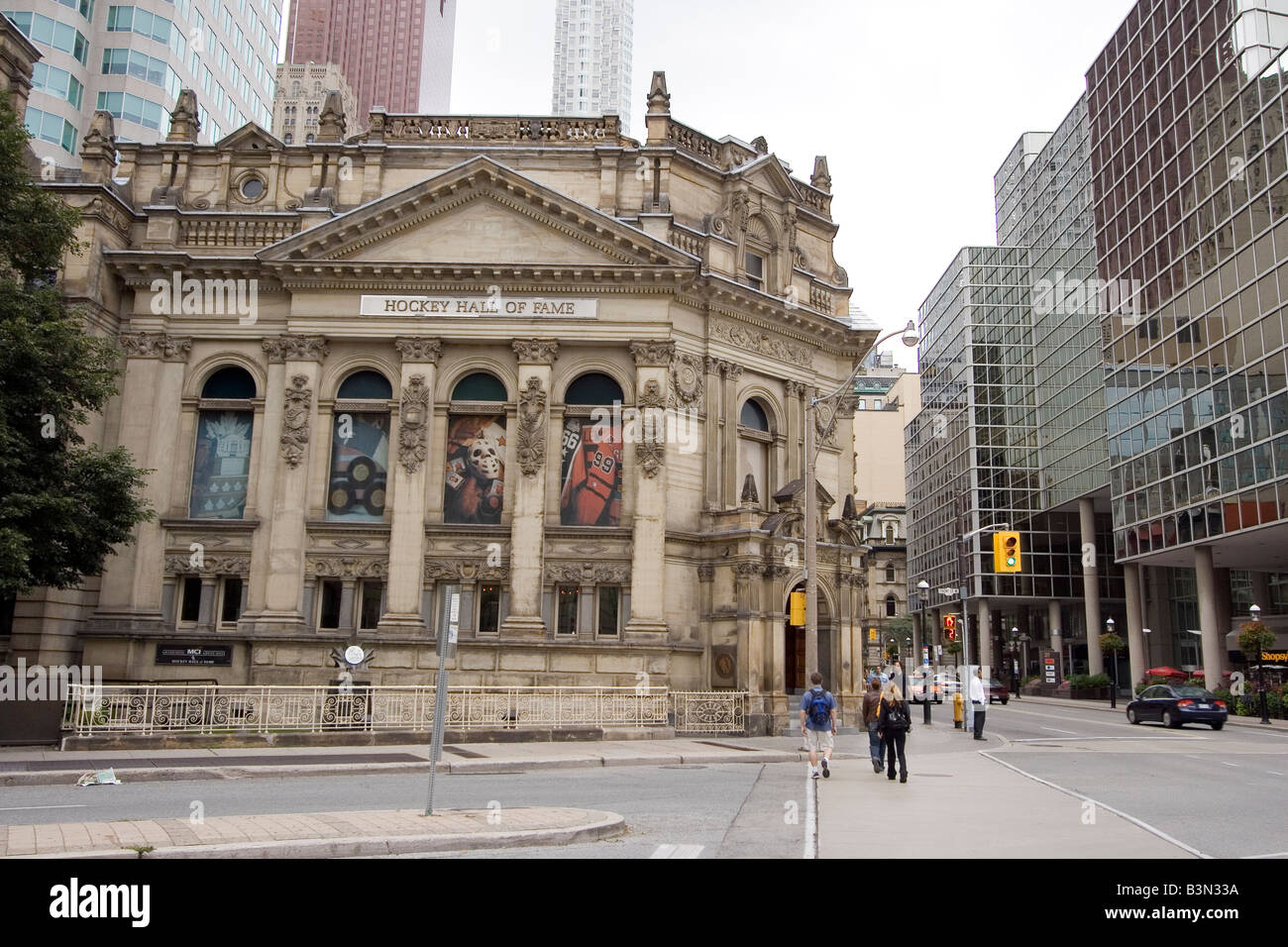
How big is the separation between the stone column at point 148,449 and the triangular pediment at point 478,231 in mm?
5104

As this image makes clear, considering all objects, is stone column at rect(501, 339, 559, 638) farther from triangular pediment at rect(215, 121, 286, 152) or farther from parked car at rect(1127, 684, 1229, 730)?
parked car at rect(1127, 684, 1229, 730)

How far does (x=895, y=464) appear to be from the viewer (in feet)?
453

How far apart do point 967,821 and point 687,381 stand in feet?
76.9

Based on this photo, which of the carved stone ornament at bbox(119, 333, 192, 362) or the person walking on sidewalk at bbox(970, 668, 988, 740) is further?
the carved stone ornament at bbox(119, 333, 192, 362)

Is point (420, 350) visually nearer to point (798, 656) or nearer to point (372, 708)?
point (372, 708)

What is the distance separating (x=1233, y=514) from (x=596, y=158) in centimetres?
3412

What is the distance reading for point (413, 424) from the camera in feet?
108

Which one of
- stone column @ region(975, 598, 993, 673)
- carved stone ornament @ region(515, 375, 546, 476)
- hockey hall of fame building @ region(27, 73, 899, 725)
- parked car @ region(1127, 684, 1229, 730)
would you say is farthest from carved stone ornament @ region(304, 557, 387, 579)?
stone column @ region(975, 598, 993, 673)

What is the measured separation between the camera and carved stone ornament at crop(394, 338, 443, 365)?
110ft

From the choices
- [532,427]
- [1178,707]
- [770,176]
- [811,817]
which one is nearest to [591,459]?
[532,427]

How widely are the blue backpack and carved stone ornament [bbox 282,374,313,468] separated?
20.4 m

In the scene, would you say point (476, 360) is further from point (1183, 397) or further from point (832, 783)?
point (1183, 397)

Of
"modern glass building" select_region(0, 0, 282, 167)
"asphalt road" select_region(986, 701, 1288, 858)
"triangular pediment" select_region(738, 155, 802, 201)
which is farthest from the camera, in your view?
"modern glass building" select_region(0, 0, 282, 167)
